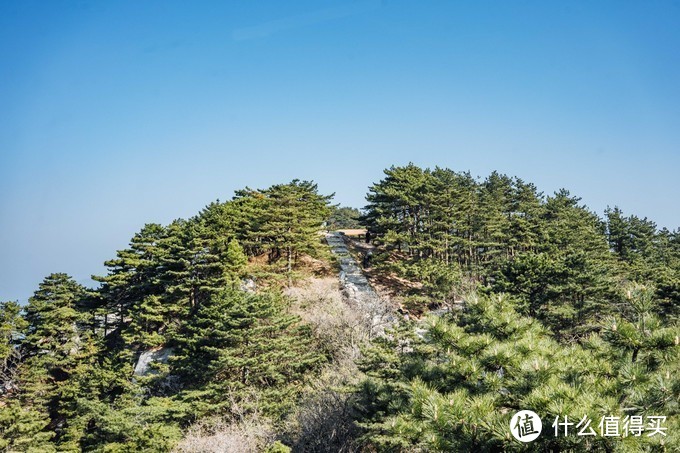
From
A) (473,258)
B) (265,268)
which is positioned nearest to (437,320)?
(265,268)

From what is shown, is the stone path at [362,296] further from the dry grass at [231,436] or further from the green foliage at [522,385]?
the green foliage at [522,385]

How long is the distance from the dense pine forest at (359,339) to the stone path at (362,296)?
0.59m

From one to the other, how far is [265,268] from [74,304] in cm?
1333

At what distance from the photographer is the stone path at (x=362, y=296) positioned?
2045 centimetres

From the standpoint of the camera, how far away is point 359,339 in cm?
1753

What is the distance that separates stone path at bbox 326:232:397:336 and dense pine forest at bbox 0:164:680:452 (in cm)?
59

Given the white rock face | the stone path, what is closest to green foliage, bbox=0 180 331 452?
the white rock face

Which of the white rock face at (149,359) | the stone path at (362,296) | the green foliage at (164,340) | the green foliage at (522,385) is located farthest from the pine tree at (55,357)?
the green foliage at (522,385)

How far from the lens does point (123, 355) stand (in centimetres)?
2252

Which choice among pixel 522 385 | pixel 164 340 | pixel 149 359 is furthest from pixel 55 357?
pixel 522 385

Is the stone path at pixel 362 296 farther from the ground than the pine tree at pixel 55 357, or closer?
farther from the ground

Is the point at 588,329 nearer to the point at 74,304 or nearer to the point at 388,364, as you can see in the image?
the point at 388,364

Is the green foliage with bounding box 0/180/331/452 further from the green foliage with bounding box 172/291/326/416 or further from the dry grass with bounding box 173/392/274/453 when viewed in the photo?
the dry grass with bounding box 173/392/274/453

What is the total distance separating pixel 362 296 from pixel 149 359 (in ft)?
44.4
